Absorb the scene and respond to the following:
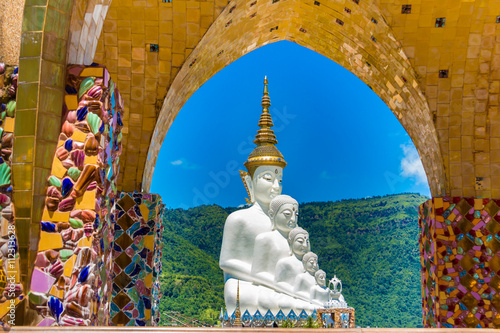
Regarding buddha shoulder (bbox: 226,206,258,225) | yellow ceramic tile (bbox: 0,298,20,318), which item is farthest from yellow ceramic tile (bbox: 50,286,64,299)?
buddha shoulder (bbox: 226,206,258,225)

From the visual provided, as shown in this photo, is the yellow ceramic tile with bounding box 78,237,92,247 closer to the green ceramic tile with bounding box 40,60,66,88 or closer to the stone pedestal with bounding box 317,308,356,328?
the green ceramic tile with bounding box 40,60,66,88

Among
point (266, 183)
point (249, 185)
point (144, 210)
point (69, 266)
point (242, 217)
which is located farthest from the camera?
point (249, 185)

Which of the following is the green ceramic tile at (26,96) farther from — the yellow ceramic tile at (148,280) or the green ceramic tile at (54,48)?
the yellow ceramic tile at (148,280)

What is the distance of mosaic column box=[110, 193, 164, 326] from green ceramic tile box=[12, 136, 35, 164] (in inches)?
136

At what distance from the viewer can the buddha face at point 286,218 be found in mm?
7023

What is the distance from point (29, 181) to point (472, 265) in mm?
5711

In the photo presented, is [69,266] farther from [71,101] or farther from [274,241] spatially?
[274,241]

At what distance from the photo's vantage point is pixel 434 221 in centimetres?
761

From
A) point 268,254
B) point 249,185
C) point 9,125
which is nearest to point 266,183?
point 249,185

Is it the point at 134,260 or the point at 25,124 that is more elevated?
the point at 25,124

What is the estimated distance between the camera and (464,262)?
24.3ft

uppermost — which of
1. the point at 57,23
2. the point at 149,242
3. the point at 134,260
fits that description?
the point at 57,23

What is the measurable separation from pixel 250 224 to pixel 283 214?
435 millimetres

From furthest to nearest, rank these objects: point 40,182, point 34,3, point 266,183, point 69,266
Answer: point 266,183 < point 34,3 < point 40,182 < point 69,266
